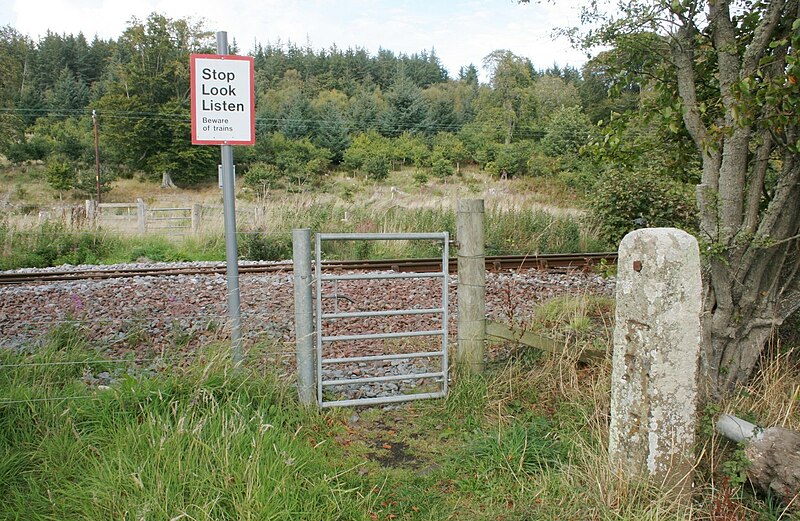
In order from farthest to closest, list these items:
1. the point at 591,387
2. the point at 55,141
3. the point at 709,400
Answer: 1. the point at 55,141
2. the point at 591,387
3. the point at 709,400

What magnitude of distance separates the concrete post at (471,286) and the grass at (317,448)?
19 cm

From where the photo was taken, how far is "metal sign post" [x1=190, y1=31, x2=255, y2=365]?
4590 millimetres

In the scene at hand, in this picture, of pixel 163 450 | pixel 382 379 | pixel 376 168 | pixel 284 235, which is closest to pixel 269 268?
pixel 284 235

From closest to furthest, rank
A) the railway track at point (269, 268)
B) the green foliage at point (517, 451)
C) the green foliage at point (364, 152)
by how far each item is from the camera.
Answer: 1. the green foliage at point (517, 451)
2. the railway track at point (269, 268)
3. the green foliage at point (364, 152)

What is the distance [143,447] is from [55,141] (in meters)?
57.3

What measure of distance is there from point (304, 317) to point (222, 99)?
183 centimetres

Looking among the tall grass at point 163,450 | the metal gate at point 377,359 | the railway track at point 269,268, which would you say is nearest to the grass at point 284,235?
the railway track at point 269,268

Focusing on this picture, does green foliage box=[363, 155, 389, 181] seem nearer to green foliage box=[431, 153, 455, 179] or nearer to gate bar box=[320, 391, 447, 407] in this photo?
green foliage box=[431, 153, 455, 179]

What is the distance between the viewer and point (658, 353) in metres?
3.24

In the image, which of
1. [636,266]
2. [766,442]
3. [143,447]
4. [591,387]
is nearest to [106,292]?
[143,447]

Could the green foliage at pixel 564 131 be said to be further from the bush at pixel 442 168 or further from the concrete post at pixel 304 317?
the concrete post at pixel 304 317

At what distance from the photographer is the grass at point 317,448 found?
3273mm

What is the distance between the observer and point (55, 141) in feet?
170

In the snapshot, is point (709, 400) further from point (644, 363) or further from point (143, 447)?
point (143, 447)
